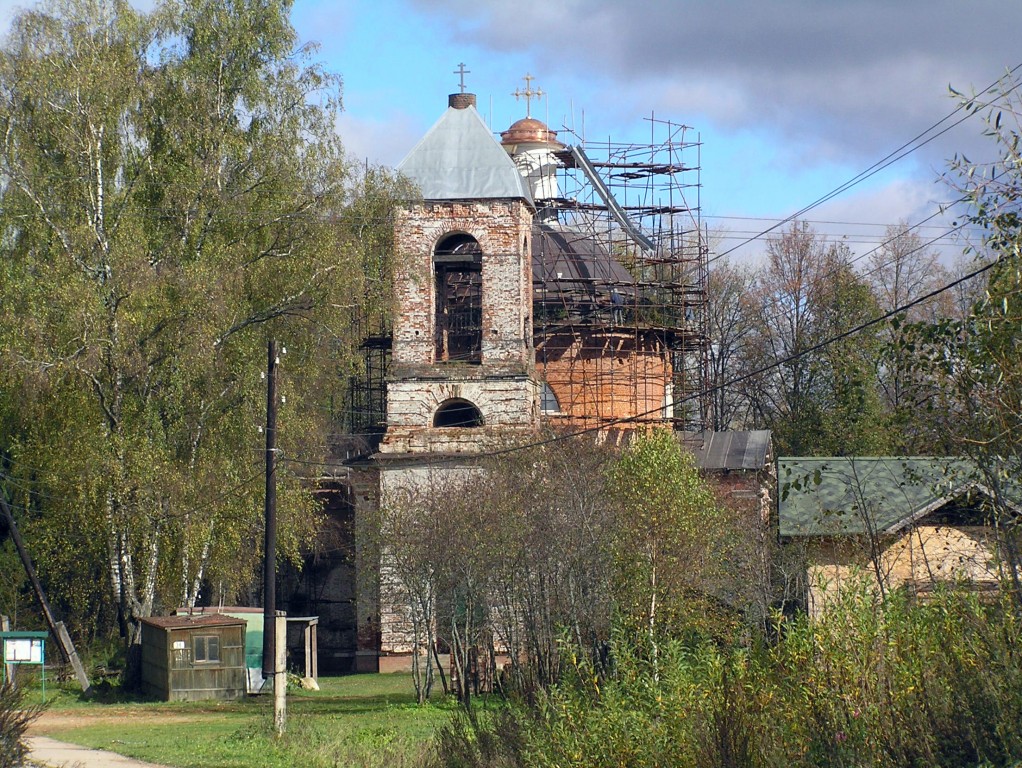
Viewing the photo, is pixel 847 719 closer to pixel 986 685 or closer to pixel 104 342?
pixel 986 685

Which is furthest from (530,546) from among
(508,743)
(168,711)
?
(508,743)

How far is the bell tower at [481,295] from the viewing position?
98.2 feet

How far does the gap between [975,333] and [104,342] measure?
19190 mm

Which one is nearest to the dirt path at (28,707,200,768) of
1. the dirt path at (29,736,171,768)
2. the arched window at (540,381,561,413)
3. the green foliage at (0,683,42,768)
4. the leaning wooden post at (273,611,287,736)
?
the dirt path at (29,736,171,768)

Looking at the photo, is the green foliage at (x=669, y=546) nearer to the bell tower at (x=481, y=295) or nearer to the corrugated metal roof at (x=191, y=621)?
the bell tower at (x=481, y=295)

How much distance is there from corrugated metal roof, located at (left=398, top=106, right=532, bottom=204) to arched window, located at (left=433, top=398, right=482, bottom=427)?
462 cm

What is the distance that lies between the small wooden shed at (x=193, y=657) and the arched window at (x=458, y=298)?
26.6 ft

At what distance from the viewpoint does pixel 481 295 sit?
101 feet

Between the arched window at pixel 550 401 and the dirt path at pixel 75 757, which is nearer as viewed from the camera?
the dirt path at pixel 75 757

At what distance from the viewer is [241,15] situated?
27.2 meters

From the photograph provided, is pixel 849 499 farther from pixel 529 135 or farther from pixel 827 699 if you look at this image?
pixel 529 135

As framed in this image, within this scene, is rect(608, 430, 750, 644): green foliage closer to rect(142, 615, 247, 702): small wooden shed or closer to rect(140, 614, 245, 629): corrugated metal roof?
rect(140, 614, 245, 629): corrugated metal roof

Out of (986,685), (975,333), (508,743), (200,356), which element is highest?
(200,356)

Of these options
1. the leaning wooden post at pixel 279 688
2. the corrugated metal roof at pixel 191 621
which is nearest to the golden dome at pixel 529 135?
the corrugated metal roof at pixel 191 621
